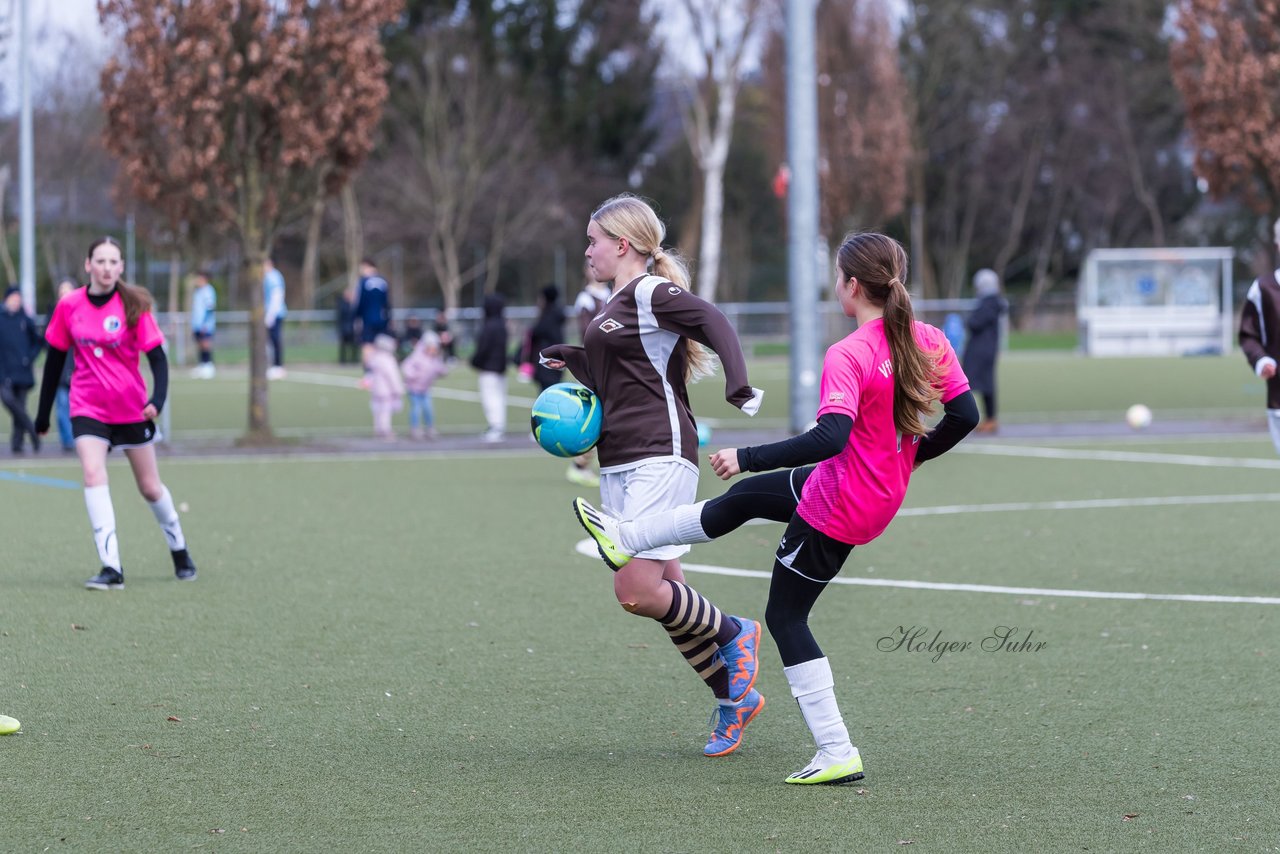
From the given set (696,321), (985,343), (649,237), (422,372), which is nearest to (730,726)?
(696,321)

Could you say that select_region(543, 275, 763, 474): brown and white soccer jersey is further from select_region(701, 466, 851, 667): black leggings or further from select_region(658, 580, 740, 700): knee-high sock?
select_region(658, 580, 740, 700): knee-high sock

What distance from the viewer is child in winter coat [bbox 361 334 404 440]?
65.1 feet

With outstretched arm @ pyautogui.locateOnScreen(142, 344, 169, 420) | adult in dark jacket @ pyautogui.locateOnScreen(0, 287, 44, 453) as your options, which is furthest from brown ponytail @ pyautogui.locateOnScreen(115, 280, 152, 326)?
adult in dark jacket @ pyautogui.locateOnScreen(0, 287, 44, 453)

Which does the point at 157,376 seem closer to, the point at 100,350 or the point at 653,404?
the point at 100,350

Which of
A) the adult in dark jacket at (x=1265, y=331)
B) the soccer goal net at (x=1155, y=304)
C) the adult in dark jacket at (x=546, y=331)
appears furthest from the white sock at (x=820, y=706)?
the soccer goal net at (x=1155, y=304)

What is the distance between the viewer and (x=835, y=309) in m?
47.9

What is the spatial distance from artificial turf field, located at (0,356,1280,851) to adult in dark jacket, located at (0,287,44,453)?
18.4 ft

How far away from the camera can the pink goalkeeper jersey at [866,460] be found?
5.04 metres

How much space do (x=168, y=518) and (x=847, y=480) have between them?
5.35m

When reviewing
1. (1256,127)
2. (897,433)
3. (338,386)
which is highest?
(1256,127)

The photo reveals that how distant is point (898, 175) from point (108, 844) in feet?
157

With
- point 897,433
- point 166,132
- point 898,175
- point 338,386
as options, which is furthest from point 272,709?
point 898,175

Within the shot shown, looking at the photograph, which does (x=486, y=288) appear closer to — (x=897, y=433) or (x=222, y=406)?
(x=222, y=406)

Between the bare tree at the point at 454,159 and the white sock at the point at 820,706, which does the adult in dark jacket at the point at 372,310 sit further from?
the bare tree at the point at 454,159
